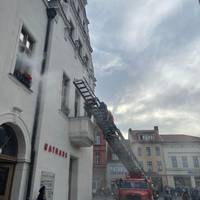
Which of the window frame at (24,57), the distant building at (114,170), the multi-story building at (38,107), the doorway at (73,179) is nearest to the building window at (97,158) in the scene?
the distant building at (114,170)

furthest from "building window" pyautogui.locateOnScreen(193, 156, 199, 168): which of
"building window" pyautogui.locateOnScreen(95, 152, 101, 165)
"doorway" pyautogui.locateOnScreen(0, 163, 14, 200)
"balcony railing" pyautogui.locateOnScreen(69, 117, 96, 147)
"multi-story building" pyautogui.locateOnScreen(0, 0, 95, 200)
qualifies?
"doorway" pyautogui.locateOnScreen(0, 163, 14, 200)

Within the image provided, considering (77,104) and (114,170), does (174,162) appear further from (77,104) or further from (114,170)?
(77,104)

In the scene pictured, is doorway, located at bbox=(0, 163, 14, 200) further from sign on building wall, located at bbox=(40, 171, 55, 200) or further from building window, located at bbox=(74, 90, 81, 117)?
building window, located at bbox=(74, 90, 81, 117)

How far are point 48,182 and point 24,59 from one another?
468 centimetres

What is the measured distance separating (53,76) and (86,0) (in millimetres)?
10282

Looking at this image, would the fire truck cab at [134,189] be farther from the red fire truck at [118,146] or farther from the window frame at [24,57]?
the window frame at [24,57]

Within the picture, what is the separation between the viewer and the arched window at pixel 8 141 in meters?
6.34

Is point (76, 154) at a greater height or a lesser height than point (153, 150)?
lesser

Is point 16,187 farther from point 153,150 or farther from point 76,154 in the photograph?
point 153,150

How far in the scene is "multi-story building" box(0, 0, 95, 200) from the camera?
6.40 m

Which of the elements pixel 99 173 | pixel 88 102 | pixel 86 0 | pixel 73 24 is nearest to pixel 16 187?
pixel 88 102

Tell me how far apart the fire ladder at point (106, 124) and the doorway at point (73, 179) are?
3.02 m

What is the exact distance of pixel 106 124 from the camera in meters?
13.4

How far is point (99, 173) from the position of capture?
38.2 m
